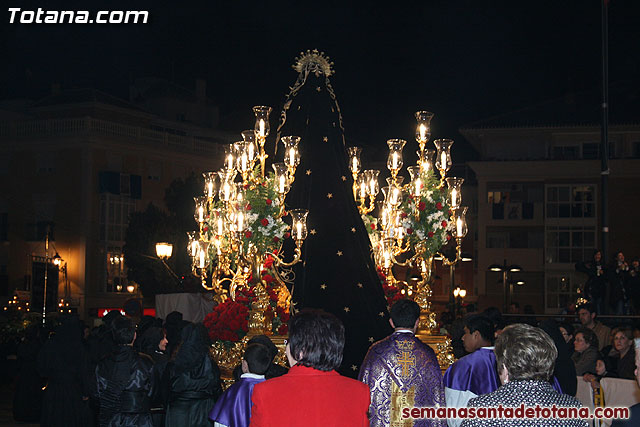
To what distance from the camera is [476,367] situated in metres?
7.01

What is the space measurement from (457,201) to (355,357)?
307 cm

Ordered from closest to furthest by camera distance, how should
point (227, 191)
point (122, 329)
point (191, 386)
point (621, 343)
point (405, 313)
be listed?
point (405, 313) < point (191, 386) < point (122, 329) < point (621, 343) < point (227, 191)

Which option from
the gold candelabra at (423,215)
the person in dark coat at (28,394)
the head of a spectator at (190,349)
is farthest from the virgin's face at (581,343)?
the person in dark coat at (28,394)

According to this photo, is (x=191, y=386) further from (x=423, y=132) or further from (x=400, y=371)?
(x=423, y=132)

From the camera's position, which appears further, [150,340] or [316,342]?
[150,340]

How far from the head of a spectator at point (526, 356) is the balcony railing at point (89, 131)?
125 ft

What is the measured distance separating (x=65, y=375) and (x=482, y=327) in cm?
610

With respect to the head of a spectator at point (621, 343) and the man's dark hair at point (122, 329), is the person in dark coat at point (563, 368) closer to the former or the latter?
the head of a spectator at point (621, 343)

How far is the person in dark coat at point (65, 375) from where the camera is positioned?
423 inches

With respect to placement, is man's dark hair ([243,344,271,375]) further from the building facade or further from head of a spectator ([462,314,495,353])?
the building facade

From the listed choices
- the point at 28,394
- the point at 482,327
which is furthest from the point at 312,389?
the point at 28,394

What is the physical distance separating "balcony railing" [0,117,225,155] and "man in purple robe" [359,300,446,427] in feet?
117

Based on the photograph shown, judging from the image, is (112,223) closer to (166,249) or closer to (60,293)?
(60,293)

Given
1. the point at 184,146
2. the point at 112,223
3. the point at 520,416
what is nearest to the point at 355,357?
the point at 520,416
